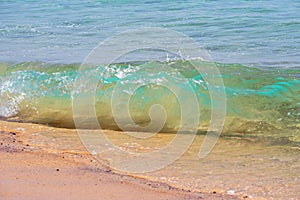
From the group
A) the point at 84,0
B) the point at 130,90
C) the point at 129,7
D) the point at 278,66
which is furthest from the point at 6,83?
the point at 84,0

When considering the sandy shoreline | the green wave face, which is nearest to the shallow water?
the green wave face

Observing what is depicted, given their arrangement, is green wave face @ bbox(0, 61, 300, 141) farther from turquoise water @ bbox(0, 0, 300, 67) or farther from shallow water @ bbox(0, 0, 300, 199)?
turquoise water @ bbox(0, 0, 300, 67)

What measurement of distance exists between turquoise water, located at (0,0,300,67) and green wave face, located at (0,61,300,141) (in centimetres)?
75

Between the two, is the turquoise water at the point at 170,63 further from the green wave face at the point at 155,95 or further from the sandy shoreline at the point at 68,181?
the sandy shoreline at the point at 68,181

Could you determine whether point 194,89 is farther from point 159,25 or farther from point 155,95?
point 159,25

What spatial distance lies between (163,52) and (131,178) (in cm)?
471

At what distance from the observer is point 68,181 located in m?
3.81

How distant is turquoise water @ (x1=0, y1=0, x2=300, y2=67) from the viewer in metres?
8.34

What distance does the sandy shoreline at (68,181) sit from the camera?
11.7 ft

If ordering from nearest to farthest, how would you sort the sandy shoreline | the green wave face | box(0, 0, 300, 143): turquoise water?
1. the sandy shoreline
2. the green wave face
3. box(0, 0, 300, 143): turquoise water

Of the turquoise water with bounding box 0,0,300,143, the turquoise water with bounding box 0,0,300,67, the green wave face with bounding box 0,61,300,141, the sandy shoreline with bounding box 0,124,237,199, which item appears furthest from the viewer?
the turquoise water with bounding box 0,0,300,67

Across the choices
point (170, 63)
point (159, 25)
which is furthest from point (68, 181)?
point (159, 25)

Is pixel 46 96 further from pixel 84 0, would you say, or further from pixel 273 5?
pixel 84 0

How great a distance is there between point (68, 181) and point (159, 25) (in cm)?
766
